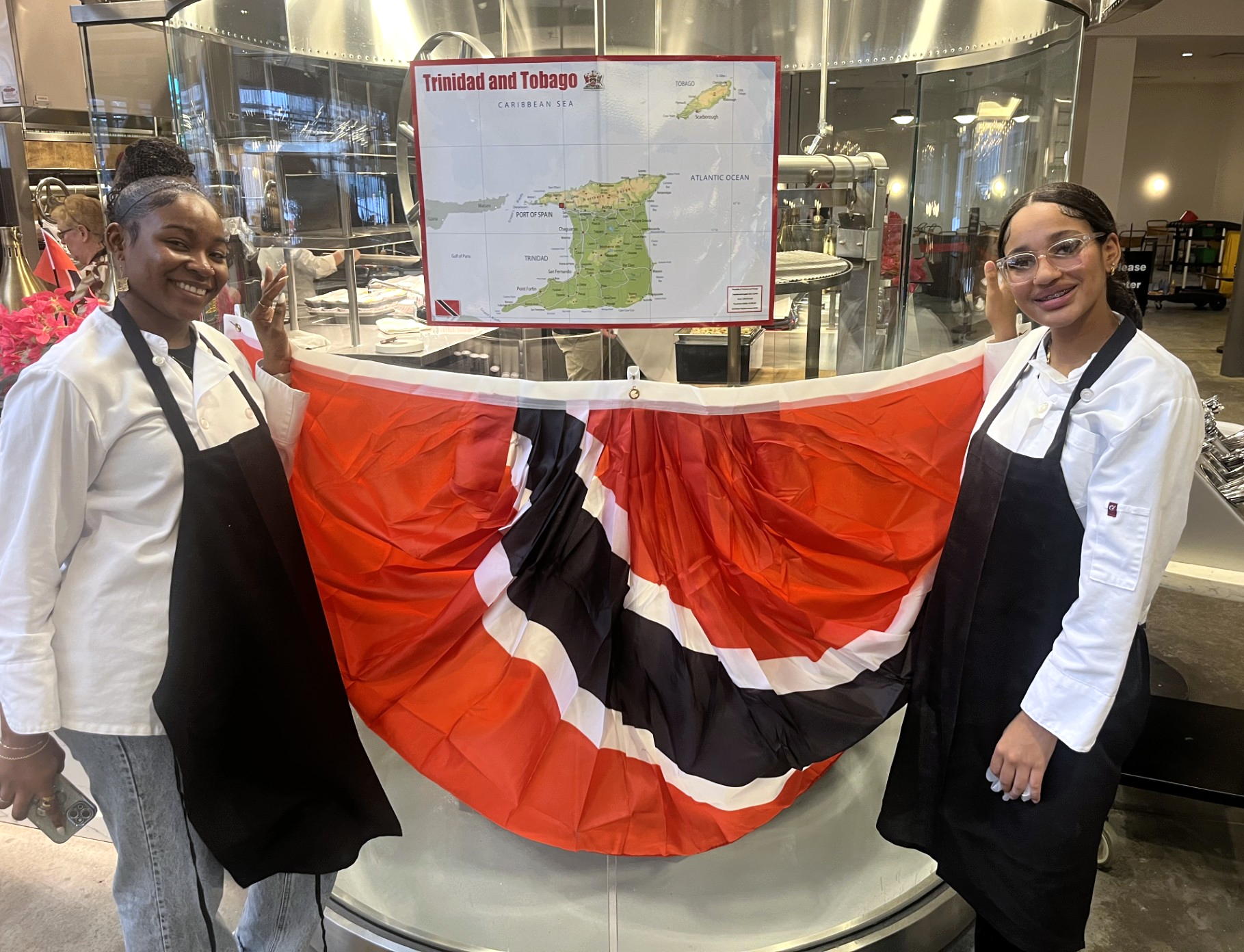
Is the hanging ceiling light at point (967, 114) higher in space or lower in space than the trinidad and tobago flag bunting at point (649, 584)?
higher

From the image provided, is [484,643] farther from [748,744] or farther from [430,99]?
[430,99]

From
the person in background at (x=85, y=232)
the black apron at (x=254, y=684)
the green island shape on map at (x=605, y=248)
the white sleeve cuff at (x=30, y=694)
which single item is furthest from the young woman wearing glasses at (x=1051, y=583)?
the person in background at (x=85, y=232)

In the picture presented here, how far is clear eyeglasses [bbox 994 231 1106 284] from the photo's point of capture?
1308 millimetres

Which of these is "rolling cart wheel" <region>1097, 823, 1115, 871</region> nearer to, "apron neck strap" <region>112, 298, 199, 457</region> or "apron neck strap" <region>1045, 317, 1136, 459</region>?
"apron neck strap" <region>1045, 317, 1136, 459</region>

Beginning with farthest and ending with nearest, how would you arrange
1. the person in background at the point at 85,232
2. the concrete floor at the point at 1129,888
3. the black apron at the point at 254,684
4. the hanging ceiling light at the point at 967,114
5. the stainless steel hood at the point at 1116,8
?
the person in background at the point at 85,232, the stainless steel hood at the point at 1116,8, the concrete floor at the point at 1129,888, the hanging ceiling light at the point at 967,114, the black apron at the point at 254,684

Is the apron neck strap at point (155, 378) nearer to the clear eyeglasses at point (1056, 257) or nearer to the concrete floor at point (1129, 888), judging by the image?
the clear eyeglasses at point (1056, 257)

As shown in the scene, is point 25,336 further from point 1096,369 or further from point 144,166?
point 1096,369

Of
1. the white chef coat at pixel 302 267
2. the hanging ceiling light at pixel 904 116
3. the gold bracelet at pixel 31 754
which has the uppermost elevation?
the hanging ceiling light at pixel 904 116

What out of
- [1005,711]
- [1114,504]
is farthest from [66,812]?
[1114,504]

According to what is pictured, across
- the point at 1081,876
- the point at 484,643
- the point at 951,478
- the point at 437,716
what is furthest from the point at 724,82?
the point at 1081,876

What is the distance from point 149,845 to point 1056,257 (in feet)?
5.14

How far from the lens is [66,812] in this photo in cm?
138

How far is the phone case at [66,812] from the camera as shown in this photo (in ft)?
4.47

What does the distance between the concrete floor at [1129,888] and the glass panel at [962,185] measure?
4.48 feet
